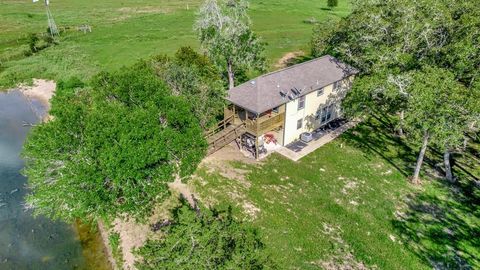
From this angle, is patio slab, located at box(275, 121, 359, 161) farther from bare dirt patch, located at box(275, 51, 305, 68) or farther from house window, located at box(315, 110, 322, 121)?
bare dirt patch, located at box(275, 51, 305, 68)

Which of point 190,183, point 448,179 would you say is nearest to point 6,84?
point 190,183

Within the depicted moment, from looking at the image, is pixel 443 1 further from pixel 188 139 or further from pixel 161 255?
pixel 161 255

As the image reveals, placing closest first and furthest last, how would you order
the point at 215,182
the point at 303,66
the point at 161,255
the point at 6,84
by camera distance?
the point at 161,255 → the point at 215,182 → the point at 303,66 → the point at 6,84

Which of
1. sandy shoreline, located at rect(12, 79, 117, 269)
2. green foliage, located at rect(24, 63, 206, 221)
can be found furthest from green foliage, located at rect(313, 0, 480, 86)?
sandy shoreline, located at rect(12, 79, 117, 269)

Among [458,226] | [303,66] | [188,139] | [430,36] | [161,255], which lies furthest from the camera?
[303,66]

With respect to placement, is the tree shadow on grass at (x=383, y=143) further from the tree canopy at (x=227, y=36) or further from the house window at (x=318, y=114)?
the tree canopy at (x=227, y=36)

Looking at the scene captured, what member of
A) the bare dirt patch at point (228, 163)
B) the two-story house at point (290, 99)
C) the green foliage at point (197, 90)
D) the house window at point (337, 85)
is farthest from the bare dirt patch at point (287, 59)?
the green foliage at point (197, 90)
